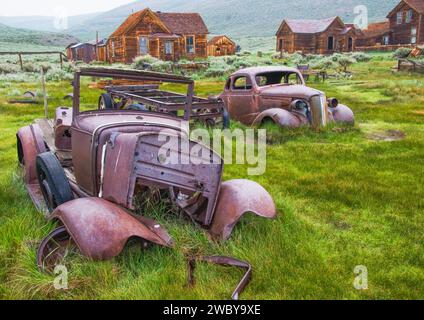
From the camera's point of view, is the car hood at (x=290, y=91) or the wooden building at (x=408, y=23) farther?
the wooden building at (x=408, y=23)

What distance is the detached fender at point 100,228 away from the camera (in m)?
3.44

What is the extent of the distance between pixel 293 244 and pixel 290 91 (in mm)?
6387

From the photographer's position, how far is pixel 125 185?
3.83 metres

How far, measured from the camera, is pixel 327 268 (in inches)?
149

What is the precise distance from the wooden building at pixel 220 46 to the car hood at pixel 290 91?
45.1 meters

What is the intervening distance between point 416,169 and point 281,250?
408 centimetres

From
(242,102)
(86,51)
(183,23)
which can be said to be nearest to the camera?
(242,102)

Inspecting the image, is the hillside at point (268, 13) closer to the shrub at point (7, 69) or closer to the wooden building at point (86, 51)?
the wooden building at point (86, 51)

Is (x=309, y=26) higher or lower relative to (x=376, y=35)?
higher

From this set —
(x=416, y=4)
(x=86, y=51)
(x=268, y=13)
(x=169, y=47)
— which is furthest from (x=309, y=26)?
(x=268, y=13)

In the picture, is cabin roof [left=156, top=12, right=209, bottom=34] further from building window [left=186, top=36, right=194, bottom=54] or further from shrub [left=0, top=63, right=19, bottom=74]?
shrub [left=0, top=63, right=19, bottom=74]

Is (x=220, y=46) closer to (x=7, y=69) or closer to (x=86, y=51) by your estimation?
(x=86, y=51)

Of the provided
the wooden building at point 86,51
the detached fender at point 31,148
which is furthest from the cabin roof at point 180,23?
the detached fender at point 31,148

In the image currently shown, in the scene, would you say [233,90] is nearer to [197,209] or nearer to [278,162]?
[278,162]
